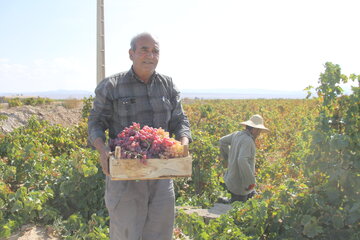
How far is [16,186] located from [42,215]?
4.02 ft

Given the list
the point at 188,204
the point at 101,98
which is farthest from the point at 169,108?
the point at 188,204

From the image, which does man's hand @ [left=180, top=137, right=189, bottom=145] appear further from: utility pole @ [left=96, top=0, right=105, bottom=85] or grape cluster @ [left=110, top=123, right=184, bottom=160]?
utility pole @ [left=96, top=0, right=105, bottom=85]

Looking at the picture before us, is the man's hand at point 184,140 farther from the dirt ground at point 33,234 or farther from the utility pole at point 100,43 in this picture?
the utility pole at point 100,43

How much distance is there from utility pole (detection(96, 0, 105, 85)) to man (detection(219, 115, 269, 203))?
438 cm

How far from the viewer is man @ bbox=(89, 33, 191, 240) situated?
8.49 feet

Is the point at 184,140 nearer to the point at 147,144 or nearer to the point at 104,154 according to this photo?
the point at 147,144

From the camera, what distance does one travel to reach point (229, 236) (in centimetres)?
343

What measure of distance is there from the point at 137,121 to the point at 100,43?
250 inches

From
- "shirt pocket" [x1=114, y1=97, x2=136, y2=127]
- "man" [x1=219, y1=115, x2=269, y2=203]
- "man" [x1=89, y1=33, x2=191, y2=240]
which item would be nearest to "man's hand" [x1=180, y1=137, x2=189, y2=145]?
"man" [x1=89, y1=33, x2=191, y2=240]

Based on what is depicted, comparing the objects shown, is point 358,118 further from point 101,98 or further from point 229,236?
point 101,98

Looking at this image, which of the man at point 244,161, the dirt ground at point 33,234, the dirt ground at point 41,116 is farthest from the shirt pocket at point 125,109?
the dirt ground at point 41,116

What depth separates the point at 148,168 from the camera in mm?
2377

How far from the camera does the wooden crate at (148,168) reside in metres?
2.31

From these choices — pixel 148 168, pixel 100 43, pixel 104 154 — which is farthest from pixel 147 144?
pixel 100 43
